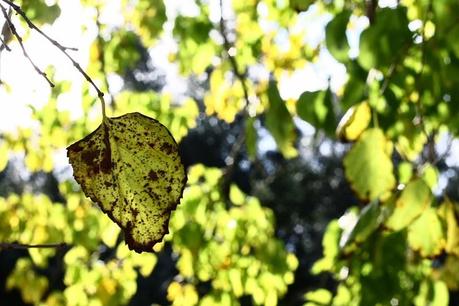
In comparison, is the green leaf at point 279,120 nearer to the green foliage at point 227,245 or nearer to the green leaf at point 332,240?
the green leaf at point 332,240

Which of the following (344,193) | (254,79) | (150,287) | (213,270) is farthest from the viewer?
(344,193)

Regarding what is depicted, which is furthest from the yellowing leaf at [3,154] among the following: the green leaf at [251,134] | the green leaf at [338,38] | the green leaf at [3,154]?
the green leaf at [338,38]

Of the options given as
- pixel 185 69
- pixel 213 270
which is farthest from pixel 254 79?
Answer: pixel 213 270

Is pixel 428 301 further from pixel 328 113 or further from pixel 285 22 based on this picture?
pixel 285 22

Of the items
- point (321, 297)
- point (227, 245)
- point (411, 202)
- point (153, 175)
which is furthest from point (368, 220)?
point (227, 245)

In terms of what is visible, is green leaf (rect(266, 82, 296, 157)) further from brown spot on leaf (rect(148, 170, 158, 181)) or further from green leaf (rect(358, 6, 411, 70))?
brown spot on leaf (rect(148, 170, 158, 181))

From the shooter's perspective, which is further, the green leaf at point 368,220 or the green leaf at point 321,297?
the green leaf at point 321,297
